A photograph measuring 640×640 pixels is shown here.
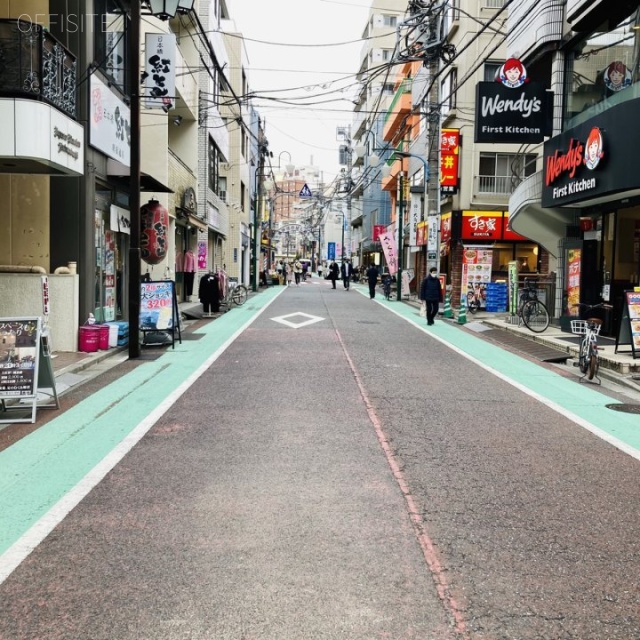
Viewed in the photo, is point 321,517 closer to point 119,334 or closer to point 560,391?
point 560,391

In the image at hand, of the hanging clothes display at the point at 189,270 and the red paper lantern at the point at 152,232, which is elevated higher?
the red paper lantern at the point at 152,232

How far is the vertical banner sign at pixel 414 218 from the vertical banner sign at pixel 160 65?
23686mm

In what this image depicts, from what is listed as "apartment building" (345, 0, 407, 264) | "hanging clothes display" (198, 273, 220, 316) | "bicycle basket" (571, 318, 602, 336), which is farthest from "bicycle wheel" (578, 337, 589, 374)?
"apartment building" (345, 0, 407, 264)

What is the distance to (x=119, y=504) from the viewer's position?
530 cm

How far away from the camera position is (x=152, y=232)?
20.4 metres

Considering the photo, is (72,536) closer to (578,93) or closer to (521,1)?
(578,93)

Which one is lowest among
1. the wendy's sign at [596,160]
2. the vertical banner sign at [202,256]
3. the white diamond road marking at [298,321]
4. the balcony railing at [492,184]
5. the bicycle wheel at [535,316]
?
the white diamond road marking at [298,321]

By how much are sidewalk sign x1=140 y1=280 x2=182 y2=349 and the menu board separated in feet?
23.0

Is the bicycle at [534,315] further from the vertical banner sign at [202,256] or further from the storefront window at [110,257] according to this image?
the vertical banner sign at [202,256]

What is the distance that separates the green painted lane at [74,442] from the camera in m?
5.34

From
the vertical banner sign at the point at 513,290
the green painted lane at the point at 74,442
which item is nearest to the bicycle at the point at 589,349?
the green painted lane at the point at 74,442

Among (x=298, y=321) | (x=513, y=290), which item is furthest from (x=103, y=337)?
(x=513, y=290)

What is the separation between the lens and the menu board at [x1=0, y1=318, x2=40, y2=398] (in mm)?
8445

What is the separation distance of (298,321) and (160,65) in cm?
822
